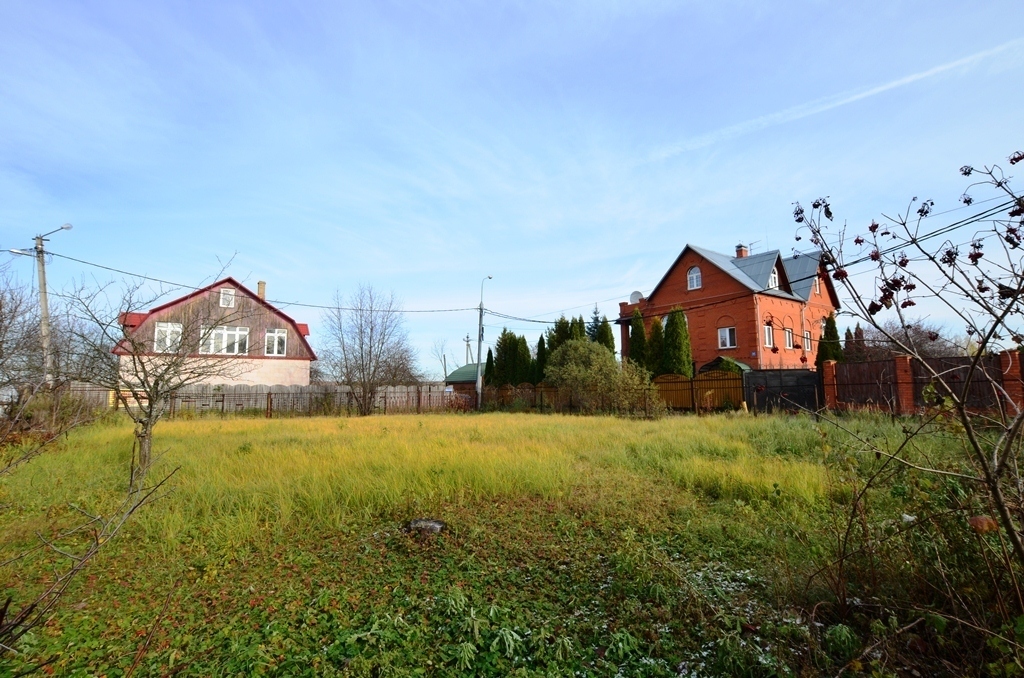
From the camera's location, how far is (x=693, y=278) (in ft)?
87.2

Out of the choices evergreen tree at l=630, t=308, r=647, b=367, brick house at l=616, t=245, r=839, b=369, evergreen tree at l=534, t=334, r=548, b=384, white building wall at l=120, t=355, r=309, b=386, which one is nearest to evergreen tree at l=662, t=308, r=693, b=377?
evergreen tree at l=630, t=308, r=647, b=367

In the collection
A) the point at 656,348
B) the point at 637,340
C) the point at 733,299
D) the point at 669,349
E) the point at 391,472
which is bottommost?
the point at 391,472

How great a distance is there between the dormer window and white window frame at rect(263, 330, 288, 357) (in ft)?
70.9

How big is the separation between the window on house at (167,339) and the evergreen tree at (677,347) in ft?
60.9

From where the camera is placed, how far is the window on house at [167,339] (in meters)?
7.47

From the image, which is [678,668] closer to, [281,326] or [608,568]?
[608,568]

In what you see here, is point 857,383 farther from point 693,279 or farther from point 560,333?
point 560,333

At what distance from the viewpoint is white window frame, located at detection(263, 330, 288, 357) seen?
1066 inches

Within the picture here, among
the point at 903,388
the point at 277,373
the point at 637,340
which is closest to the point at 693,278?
the point at 637,340

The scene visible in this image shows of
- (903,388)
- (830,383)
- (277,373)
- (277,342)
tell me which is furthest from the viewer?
(277,342)

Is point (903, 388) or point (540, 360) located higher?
point (540, 360)

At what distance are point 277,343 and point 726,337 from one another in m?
23.0

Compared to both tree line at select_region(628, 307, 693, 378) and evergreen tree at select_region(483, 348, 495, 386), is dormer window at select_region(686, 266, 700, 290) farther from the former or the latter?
evergreen tree at select_region(483, 348, 495, 386)

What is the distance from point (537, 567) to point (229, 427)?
38.0ft
